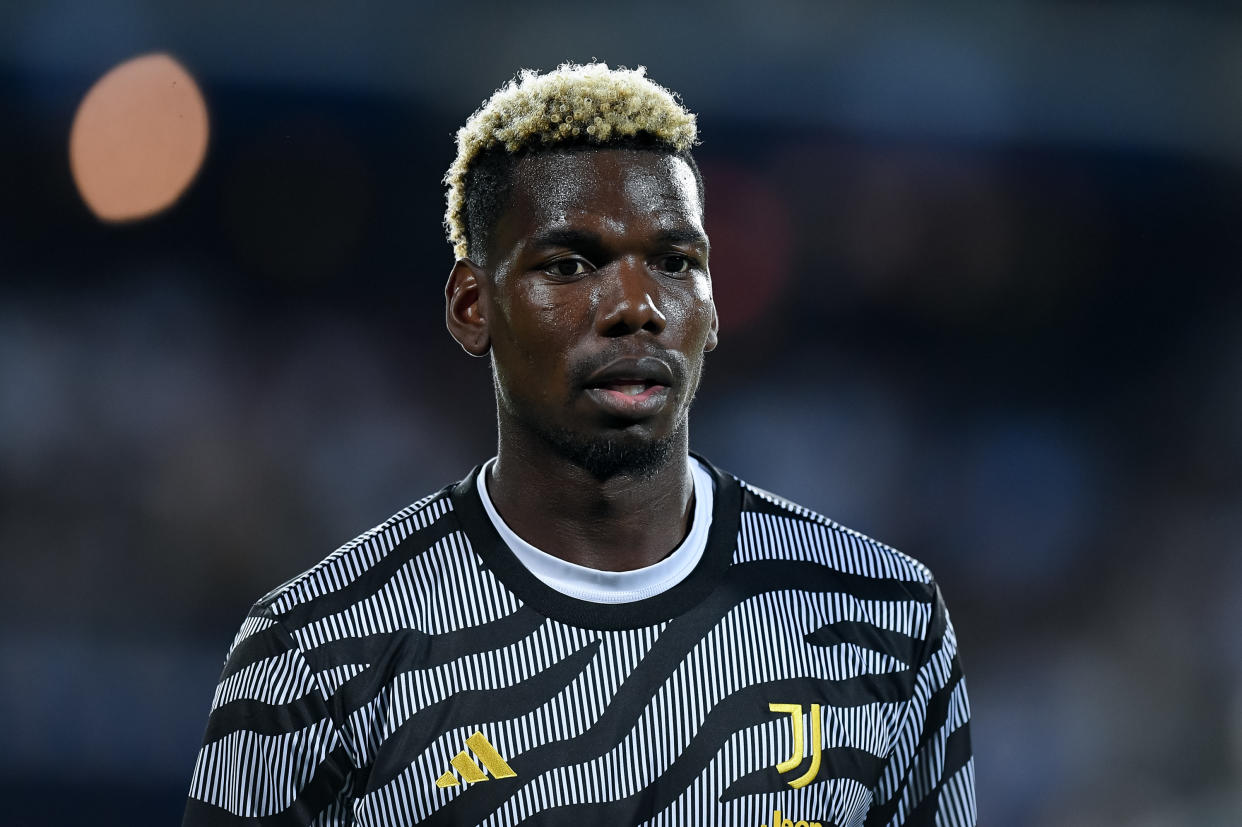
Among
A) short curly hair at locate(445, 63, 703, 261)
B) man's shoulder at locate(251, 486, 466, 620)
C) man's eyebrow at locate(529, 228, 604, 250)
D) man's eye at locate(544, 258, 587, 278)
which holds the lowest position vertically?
man's shoulder at locate(251, 486, 466, 620)

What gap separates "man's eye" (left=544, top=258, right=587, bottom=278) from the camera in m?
2.04

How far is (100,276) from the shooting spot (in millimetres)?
4727

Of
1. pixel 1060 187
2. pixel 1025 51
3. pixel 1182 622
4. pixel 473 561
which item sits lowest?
pixel 1182 622

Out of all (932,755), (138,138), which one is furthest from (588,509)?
(138,138)

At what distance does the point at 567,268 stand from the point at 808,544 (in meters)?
0.64

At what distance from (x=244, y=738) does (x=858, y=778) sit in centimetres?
93

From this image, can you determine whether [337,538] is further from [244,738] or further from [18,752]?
[244,738]

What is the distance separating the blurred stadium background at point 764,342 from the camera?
181 inches

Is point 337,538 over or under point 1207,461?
under

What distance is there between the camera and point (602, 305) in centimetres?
200

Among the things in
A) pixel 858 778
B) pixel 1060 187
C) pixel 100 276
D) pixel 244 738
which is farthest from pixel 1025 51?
pixel 244 738

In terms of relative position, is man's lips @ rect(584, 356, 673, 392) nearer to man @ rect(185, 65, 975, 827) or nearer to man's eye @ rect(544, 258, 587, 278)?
man @ rect(185, 65, 975, 827)

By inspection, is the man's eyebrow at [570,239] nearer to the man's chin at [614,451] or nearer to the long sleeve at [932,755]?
the man's chin at [614,451]

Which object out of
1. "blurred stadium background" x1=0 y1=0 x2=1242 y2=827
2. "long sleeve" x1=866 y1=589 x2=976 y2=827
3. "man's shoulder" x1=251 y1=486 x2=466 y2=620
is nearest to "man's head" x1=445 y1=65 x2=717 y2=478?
"man's shoulder" x1=251 y1=486 x2=466 y2=620
